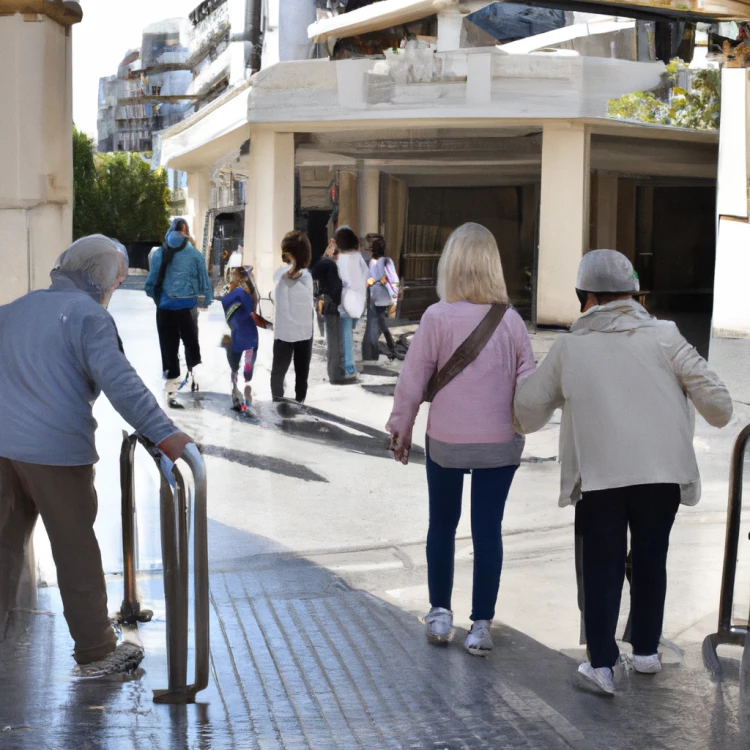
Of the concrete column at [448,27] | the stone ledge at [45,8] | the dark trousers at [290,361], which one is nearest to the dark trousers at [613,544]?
the stone ledge at [45,8]

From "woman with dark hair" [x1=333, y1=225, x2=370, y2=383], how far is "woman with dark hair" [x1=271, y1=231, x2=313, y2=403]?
141 centimetres

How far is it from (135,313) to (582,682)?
21.9 m

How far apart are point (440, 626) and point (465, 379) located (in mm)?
1019

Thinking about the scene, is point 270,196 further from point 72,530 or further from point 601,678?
point 601,678

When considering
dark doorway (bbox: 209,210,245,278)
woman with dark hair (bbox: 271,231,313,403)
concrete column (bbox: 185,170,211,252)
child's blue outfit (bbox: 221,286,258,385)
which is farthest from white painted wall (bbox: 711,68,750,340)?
concrete column (bbox: 185,170,211,252)

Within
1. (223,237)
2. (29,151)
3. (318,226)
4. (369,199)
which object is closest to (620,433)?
(29,151)

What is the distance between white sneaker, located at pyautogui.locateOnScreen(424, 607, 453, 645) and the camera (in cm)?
480

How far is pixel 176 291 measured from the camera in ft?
38.6

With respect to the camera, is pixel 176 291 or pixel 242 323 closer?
pixel 242 323

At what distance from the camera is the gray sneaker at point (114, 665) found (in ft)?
14.1

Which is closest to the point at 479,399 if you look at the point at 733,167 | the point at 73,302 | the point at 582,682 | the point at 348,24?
the point at 582,682

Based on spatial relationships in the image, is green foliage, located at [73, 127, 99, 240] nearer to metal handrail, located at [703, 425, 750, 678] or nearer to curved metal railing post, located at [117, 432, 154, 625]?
→ curved metal railing post, located at [117, 432, 154, 625]

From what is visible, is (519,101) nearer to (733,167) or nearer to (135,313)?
(733,167)

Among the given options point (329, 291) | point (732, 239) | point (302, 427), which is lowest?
point (302, 427)
